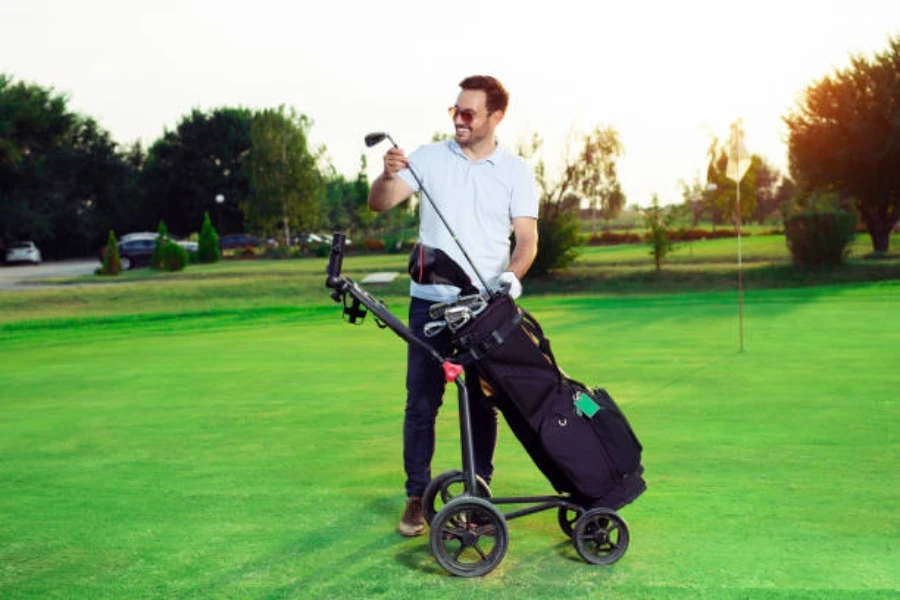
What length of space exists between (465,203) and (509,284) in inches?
21.5

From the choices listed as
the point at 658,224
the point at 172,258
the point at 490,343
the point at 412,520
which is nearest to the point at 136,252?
the point at 172,258

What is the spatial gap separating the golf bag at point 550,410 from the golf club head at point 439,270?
0.28 metres

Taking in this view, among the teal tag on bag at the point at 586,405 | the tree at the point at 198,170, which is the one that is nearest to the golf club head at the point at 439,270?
the teal tag on bag at the point at 586,405

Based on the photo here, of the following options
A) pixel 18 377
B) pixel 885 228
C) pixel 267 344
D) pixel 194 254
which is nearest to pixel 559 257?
pixel 885 228

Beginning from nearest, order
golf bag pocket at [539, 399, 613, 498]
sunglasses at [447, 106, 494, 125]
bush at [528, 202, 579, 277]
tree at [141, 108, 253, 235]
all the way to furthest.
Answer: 1. golf bag pocket at [539, 399, 613, 498]
2. sunglasses at [447, 106, 494, 125]
3. bush at [528, 202, 579, 277]
4. tree at [141, 108, 253, 235]

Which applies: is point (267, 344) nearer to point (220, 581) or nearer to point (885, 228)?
point (220, 581)

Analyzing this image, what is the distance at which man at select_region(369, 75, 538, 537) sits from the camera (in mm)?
5051

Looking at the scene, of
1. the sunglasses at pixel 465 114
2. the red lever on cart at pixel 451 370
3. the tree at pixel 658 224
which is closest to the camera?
the red lever on cart at pixel 451 370

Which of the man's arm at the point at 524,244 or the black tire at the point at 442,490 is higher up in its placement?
the man's arm at the point at 524,244

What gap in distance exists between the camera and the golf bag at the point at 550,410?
4617 millimetres

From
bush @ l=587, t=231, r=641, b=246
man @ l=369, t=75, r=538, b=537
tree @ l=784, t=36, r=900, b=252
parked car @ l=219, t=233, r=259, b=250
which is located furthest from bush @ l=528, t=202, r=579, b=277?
parked car @ l=219, t=233, r=259, b=250

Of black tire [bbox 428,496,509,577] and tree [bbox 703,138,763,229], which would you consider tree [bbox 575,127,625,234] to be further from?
tree [bbox 703,138,763,229]

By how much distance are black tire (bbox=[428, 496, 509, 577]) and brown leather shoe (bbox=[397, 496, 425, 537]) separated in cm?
34

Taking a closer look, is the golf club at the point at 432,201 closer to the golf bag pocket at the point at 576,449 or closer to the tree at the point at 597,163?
the golf bag pocket at the point at 576,449
